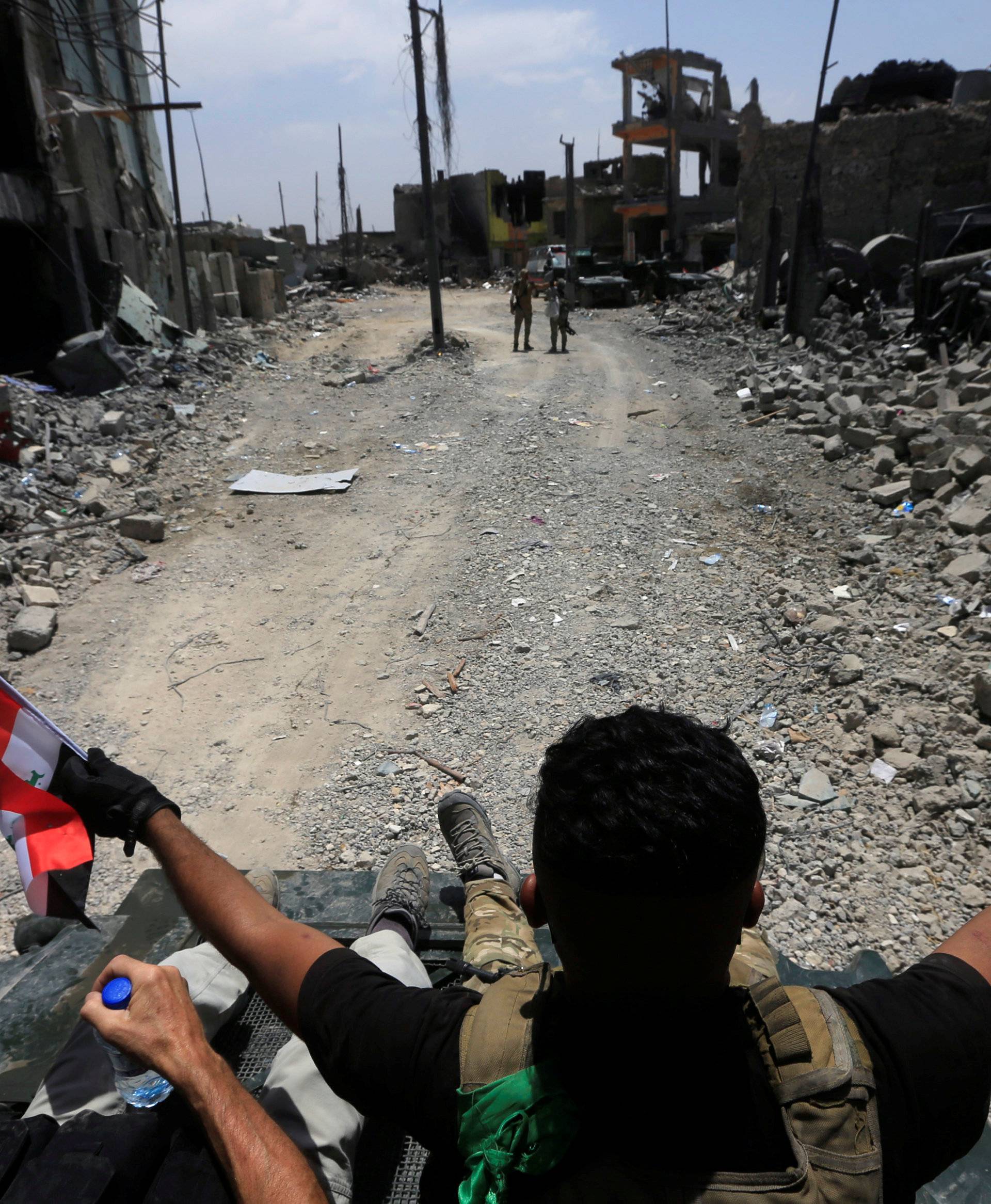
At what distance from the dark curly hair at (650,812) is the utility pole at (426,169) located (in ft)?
41.7

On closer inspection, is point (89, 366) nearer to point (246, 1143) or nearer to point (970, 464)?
point (970, 464)

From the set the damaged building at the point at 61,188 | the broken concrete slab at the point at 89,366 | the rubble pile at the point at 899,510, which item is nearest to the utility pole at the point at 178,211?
the damaged building at the point at 61,188

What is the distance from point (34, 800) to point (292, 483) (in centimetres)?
620

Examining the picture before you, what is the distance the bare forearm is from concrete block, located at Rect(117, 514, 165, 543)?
588cm

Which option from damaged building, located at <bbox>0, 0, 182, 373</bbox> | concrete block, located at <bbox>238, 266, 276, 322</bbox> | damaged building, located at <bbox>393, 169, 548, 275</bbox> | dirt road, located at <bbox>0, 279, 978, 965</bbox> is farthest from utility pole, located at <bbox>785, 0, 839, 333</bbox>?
damaged building, located at <bbox>393, 169, 548, 275</bbox>

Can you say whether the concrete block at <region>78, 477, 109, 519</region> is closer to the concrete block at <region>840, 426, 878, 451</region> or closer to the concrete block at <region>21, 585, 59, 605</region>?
the concrete block at <region>21, 585, 59, 605</region>

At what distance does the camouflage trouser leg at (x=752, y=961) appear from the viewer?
4.66ft

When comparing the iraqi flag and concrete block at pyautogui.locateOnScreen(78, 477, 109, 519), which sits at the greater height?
the iraqi flag

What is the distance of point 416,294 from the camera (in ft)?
87.0

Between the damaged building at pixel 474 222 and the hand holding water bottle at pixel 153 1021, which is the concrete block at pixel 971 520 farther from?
the damaged building at pixel 474 222

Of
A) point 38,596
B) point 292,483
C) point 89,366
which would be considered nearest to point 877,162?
point 292,483

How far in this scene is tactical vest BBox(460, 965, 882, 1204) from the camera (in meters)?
0.83

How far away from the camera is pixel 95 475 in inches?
297

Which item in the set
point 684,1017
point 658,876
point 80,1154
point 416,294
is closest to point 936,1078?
point 684,1017
